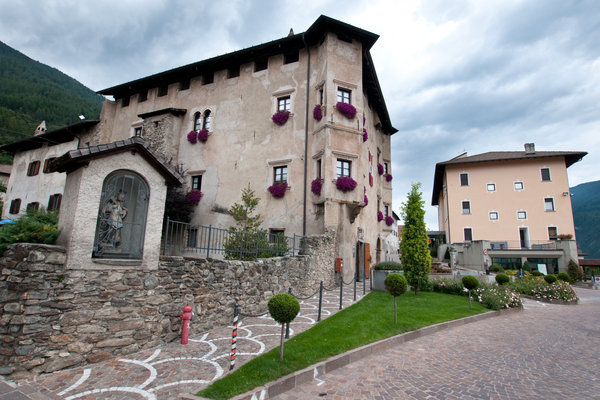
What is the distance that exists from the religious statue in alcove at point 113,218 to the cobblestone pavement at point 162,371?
2.41 metres

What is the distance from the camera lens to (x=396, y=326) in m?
8.57

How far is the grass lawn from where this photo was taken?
4922mm

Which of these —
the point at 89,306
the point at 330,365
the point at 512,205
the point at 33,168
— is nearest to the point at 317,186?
the point at 330,365

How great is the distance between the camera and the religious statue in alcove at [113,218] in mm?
6590

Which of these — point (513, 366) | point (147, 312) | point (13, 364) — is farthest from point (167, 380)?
point (513, 366)

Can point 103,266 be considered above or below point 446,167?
below

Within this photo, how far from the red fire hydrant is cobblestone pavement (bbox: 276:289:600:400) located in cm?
314

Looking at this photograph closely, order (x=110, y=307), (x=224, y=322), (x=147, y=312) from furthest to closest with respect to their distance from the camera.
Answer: (x=224, y=322) < (x=147, y=312) < (x=110, y=307)

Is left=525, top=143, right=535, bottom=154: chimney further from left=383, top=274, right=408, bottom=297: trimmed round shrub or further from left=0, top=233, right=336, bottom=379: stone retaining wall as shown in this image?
left=0, top=233, right=336, bottom=379: stone retaining wall

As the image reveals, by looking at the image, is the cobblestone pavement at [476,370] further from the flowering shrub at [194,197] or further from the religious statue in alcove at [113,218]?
the flowering shrub at [194,197]

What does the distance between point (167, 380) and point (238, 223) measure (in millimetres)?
13552

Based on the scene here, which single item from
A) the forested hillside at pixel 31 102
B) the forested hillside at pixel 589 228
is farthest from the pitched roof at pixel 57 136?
the forested hillside at pixel 589 228

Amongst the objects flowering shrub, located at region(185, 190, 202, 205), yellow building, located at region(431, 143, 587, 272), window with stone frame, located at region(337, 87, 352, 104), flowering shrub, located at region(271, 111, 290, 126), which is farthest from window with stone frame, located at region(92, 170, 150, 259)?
yellow building, located at region(431, 143, 587, 272)

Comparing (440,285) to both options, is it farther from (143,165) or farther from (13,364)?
(13,364)
